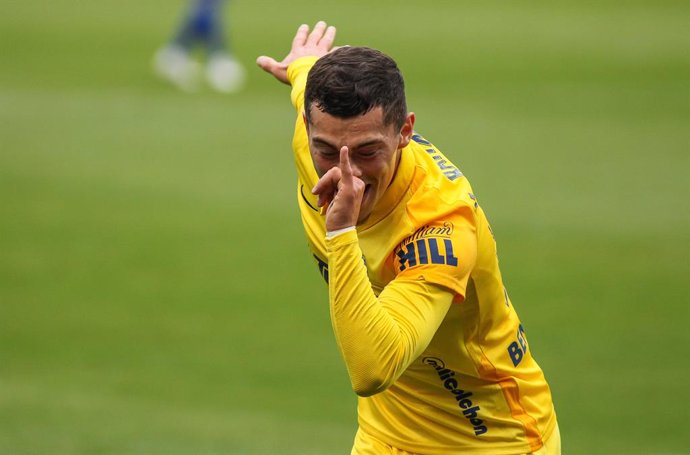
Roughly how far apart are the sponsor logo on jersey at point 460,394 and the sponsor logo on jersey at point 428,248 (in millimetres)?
615

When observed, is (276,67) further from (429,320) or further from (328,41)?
(429,320)

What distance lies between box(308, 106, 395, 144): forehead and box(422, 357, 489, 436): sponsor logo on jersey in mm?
1062

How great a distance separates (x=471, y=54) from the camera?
80.4ft

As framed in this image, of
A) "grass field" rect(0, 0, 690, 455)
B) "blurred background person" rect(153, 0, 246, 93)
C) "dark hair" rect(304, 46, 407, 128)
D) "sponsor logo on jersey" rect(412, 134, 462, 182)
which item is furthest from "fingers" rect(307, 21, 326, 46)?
"blurred background person" rect(153, 0, 246, 93)

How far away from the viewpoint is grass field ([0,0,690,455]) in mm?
9203

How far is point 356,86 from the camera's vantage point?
383 centimetres

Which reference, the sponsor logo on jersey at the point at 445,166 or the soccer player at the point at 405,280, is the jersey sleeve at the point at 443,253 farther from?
the sponsor logo on jersey at the point at 445,166

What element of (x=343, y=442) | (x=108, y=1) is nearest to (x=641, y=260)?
A: (x=343, y=442)

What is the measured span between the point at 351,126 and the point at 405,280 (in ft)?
1.83

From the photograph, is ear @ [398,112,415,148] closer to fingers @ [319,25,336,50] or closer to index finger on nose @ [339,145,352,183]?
index finger on nose @ [339,145,352,183]

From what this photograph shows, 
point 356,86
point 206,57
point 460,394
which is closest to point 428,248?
point 356,86

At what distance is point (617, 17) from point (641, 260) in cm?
1774

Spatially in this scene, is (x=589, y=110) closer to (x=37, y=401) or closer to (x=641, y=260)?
(x=641, y=260)

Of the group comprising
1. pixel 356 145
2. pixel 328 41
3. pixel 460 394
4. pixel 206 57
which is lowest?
pixel 460 394
